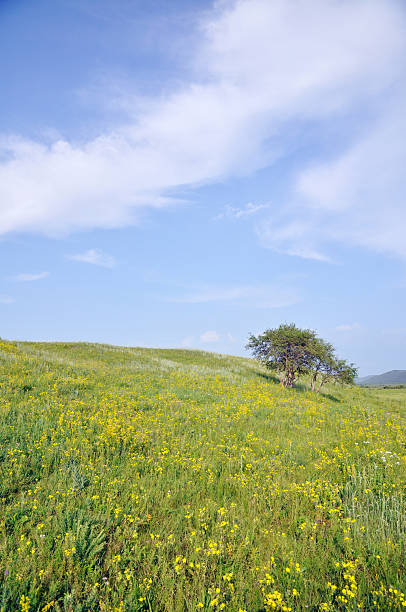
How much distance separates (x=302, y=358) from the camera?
76.8 feet

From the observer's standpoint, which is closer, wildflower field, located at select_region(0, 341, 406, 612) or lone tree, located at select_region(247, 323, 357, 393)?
wildflower field, located at select_region(0, 341, 406, 612)

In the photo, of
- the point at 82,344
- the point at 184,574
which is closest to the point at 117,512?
the point at 184,574

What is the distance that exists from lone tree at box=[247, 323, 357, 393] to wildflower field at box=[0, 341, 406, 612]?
41.4 feet

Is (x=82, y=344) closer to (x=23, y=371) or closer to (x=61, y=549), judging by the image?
(x=23, y=371)

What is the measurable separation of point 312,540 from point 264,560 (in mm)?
891

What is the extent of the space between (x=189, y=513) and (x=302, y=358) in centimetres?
1985

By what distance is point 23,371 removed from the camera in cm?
1409

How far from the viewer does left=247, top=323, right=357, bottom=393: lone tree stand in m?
23.0

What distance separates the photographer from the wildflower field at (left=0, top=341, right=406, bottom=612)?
373 centimetres

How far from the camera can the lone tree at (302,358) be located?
23.0 meters

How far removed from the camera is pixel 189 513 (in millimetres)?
5293

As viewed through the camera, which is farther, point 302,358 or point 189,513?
point 302,358

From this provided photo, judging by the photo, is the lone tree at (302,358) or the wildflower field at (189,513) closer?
the wildflower field at (189,513)

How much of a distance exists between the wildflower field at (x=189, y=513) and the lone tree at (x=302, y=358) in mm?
12624
